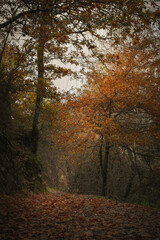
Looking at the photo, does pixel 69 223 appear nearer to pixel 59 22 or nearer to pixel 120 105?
pixel 59 22

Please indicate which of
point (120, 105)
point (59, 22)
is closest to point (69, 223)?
point (59, 22)

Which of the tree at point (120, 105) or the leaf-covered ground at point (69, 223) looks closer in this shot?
the leaf-covered ground at point (69, 223)

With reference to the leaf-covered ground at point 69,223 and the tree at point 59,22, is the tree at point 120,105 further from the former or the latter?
the leaf-covered ground at point 69,223

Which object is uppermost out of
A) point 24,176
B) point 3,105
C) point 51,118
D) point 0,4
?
point 0,4

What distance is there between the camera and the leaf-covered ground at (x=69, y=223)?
3.94m

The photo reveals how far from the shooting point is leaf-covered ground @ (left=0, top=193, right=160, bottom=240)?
3938 millimetres

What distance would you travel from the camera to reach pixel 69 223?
494 cm

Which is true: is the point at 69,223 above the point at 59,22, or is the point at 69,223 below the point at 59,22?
below

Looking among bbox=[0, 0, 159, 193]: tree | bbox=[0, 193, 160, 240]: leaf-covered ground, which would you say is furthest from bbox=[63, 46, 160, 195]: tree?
bbox=[0, 193, 160, 240]: leaf-covered ground

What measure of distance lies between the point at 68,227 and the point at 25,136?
6875 mm

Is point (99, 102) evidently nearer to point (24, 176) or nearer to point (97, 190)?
point (24, 176)

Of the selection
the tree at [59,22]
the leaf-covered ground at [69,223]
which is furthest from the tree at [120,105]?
the leaf-covered ground at [69,223]

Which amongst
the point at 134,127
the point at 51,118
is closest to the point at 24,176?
the point at 51,118

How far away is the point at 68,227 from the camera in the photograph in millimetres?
4617
